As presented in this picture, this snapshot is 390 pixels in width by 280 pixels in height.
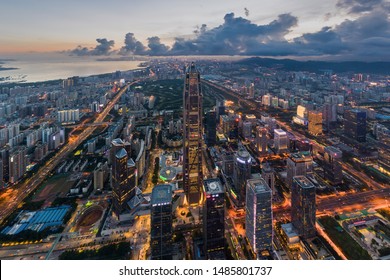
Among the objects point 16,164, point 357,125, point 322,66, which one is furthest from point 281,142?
point 322,66

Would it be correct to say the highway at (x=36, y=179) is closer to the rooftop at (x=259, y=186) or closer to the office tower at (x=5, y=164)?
the office tower at (x=5, y=164)

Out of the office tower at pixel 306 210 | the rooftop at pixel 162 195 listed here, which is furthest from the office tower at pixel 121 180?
the office tower at pixel 306 210

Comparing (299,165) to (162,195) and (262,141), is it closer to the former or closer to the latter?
(262,141)

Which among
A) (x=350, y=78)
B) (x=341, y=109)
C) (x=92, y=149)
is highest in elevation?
(x=350, y=78)

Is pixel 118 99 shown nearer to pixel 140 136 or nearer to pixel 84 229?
pixel 140 136

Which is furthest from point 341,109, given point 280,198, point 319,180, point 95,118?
point 95,118
